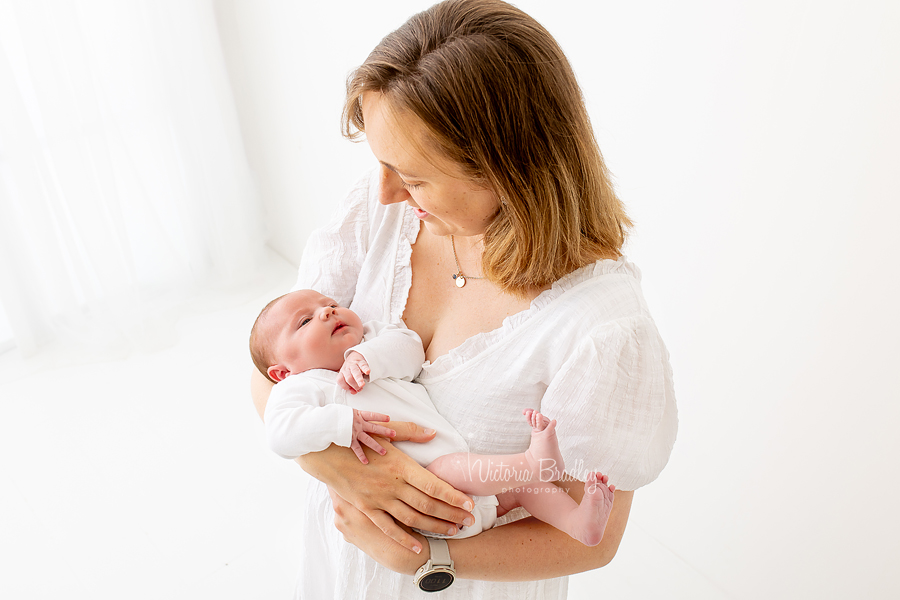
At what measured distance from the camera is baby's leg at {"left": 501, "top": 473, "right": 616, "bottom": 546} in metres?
1.00

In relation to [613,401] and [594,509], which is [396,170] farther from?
[594,509]

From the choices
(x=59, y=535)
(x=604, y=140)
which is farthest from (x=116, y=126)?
(x=604, y=140)

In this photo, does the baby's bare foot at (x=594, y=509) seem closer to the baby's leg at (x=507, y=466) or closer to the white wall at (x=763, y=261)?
the baby's leg at (x=507, y=466)

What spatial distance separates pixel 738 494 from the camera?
1.93 meters

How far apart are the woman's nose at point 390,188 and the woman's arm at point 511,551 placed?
57 centimetres

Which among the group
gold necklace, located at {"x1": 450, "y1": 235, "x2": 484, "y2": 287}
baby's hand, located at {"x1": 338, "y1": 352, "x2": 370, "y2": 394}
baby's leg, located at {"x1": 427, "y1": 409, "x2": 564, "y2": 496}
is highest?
gold necklace, located at {"x1": 450, "y1": 235, "x2": 484, "y2": 287}

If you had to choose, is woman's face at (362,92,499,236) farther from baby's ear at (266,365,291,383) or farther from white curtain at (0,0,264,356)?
white curtain at (0,0,264,356)

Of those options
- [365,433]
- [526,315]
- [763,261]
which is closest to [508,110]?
[526,315]

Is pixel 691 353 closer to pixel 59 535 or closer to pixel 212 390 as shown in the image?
pixel 212 390

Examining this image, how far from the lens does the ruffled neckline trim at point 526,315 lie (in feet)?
3.58

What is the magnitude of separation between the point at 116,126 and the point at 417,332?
2051 millimetres

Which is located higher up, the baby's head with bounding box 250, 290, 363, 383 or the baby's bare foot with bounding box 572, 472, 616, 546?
the baby's head with bounding box 250, 290, 363, 383

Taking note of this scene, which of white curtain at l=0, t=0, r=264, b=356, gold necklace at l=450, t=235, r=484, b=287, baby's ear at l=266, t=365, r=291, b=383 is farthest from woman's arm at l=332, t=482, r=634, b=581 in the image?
white curtain at l=0, t=0, r=264, b=356

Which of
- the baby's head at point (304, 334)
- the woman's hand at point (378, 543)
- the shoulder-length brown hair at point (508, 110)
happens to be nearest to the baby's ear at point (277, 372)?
the baby's head at point (304, 334)
